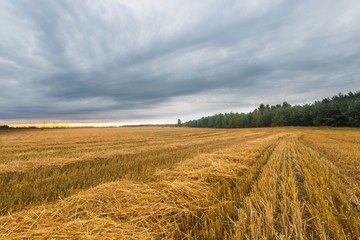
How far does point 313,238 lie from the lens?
2.78 m

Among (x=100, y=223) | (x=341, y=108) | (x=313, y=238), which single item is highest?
(x=341, y=108)

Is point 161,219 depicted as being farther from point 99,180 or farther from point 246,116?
point 246,116

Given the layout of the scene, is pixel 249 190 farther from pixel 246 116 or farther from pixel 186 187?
pixel 246 116

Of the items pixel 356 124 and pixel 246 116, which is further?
pixel 246 116

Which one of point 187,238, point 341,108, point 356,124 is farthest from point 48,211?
point 341,108

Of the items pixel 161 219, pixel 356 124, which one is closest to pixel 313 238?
pixel 161 219

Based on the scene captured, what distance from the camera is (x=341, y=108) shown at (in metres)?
56.6

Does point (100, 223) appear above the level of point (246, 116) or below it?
below

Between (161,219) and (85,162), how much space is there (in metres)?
7.69

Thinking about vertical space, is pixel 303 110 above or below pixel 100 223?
above

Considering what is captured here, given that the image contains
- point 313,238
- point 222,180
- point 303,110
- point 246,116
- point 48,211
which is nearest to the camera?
point 313,238

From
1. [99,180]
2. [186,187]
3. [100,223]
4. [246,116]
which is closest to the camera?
[100,223]

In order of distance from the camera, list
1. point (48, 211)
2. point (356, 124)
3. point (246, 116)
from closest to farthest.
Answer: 1. point (48, 211)
2. point (356, 124)
3. point (246, 116)

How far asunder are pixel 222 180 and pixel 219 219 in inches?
99.0
